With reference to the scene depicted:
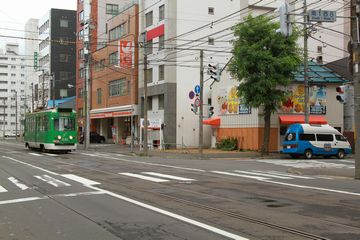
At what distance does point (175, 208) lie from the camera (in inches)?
420

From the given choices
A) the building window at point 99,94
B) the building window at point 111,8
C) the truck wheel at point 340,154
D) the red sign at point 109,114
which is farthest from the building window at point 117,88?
the truck wheel at point 340,154

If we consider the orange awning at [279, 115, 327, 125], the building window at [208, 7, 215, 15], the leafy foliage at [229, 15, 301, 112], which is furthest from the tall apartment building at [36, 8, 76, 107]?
the leafy foliage at [229, 15, 301, 112]

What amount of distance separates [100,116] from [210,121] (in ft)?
72.7

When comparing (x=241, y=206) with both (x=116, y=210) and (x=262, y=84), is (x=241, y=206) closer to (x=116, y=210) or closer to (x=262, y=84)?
(x=116, y=210)

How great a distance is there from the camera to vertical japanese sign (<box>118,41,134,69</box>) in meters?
49.5

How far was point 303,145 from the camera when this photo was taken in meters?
33.7

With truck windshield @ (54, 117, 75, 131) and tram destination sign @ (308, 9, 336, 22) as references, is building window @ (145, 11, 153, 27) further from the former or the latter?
tram destination sign @ (308, 9, 336, 22)

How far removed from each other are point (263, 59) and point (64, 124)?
1513 cm

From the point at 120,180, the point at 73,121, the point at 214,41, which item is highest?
the point at 214,41

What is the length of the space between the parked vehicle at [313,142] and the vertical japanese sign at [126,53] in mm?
21476

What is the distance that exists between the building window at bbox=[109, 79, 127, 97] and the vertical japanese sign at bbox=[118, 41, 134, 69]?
267 inches

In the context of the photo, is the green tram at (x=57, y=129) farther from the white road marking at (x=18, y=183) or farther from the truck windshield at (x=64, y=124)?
the white road marking at (x=18, y=183)

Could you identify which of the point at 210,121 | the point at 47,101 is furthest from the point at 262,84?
the point at 47,101

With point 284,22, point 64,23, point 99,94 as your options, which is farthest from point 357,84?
point 64,23
